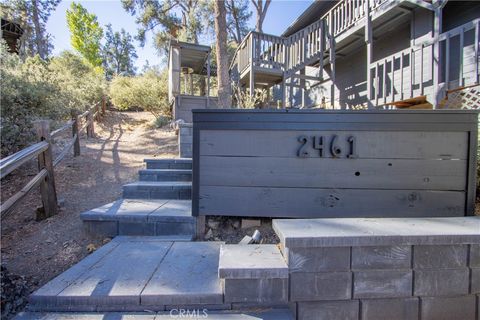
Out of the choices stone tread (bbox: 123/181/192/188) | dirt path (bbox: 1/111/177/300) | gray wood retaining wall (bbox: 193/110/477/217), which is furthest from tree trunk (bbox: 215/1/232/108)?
gray wood retaining wall (bbox: 193/110/477/217)

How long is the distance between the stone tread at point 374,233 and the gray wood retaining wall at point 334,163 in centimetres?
41

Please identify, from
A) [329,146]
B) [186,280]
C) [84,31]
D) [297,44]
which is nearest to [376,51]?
[297,44]

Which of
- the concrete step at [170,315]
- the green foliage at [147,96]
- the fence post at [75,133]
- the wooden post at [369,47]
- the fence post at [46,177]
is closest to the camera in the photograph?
the concrete step at [170,315]

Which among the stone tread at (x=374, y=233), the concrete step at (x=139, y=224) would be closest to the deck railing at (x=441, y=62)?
the stone tread at (x=374, y=233)

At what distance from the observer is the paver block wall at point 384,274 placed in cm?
138

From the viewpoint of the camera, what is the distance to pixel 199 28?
47.9 feet

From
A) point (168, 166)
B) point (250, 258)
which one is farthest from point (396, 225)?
point (168, 166)

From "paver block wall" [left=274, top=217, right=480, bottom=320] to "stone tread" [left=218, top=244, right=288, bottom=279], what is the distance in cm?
8

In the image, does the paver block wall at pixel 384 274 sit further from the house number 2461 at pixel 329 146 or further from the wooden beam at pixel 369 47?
the wooden beam at pixel 369 47

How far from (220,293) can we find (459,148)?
2.05 metres

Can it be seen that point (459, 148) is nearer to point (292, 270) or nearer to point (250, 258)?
point (292, 270)

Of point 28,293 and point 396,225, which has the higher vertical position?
point 396,225

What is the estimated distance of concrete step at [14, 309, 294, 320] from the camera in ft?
4.33

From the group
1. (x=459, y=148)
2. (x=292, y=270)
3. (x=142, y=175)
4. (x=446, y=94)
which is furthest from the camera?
(x=446, y=94)
